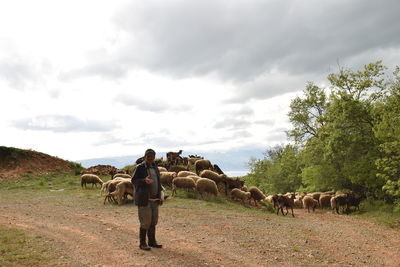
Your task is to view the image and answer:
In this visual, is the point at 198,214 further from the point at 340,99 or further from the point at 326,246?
the point at 340,99

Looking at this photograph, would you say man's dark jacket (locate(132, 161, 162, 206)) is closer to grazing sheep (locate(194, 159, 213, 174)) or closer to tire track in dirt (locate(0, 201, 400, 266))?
tire track in dirt (locate(0, 201, 400, 266))

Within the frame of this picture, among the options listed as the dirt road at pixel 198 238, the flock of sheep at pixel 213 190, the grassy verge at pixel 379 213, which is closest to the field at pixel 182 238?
the dirt road at pixel 198 238

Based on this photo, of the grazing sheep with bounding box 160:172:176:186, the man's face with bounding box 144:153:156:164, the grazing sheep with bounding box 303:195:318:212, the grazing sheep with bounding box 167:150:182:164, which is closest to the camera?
the man's face with bounding box 144:153:156:164

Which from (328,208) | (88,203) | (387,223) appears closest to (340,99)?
(328,208)

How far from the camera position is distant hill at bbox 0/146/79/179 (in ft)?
114

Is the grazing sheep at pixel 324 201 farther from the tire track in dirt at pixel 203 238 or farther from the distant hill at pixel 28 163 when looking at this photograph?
the distant hill at pixel 28 163

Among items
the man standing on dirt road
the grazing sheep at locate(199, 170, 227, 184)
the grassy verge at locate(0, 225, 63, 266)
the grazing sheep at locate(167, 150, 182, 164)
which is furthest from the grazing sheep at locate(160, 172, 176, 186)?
the man standing on dirt road

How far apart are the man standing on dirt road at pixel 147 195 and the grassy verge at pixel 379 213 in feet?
45.2

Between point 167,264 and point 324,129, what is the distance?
77.8 ft

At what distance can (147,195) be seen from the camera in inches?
384

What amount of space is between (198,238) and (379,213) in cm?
1517

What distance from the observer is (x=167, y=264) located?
8664 millimetres

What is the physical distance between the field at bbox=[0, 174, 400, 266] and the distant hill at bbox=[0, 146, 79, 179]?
55.8ft

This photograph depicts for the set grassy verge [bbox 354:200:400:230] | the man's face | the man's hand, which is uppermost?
the man's face
